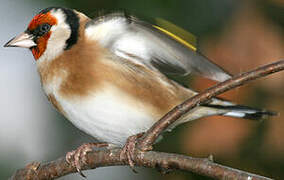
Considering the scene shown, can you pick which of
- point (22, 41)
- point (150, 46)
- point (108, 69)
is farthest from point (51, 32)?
point (150, 46)

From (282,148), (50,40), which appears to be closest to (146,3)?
(50,40)

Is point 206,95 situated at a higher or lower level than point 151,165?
higher

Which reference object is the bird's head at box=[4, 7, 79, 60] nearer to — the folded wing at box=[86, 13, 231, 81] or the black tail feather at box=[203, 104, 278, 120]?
the folded wing at box=[86, 13, 231, 81]

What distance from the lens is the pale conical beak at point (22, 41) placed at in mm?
2266

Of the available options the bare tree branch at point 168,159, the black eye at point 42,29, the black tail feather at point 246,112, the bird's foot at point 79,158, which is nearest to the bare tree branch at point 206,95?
the bare tree branch at point 168,159

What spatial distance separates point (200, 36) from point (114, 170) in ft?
3.55

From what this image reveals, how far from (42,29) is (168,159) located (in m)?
1.09

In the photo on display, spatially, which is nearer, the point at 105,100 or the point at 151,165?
the point at 151,165

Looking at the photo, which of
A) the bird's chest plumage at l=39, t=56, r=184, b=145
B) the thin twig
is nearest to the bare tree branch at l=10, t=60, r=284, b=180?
the thin twig

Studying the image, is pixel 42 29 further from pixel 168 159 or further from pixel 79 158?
pixel 168 159

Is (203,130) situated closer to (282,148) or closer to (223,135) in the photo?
(223,135)

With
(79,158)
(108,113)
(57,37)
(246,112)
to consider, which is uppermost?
(57,37)

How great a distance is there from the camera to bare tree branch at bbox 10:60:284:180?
137 cm

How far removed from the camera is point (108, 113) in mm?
2154
